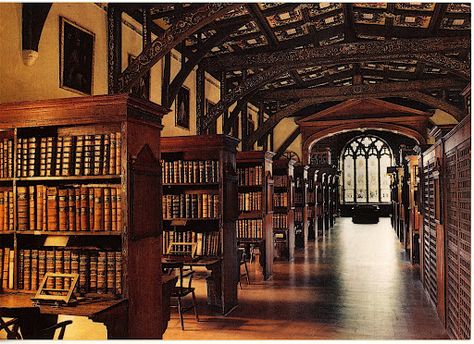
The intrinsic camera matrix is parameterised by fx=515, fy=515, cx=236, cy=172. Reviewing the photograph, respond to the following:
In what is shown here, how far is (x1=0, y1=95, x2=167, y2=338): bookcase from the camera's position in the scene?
4.02 meters

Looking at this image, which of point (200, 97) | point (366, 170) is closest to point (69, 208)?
point (200, 97)

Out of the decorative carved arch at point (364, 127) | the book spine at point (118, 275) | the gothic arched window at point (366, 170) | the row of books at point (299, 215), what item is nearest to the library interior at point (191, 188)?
the book spine at point (118, 275)

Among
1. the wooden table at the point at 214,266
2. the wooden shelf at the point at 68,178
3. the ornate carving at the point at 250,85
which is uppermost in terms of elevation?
the ornate carving at the point at 250,85

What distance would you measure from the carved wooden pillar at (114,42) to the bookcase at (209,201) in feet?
4.25

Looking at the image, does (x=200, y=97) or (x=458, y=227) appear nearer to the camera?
(x=458, y=227)

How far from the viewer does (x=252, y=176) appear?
29.2 feet

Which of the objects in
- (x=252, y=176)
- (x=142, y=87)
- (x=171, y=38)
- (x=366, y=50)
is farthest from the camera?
(x=366, y=50)

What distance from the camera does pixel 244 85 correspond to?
1082 centimetres

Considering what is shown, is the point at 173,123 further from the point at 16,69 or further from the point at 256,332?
the point at 256,332

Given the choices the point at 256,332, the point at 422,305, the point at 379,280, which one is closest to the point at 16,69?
the point at 256,332

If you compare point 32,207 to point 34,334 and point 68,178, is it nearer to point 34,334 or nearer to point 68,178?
point 68,178

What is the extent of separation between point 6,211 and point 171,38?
3564 mm

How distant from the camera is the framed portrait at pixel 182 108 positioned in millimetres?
9867

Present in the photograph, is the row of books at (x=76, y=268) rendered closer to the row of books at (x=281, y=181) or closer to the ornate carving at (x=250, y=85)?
the ornate carving at (x=250, y=85)
